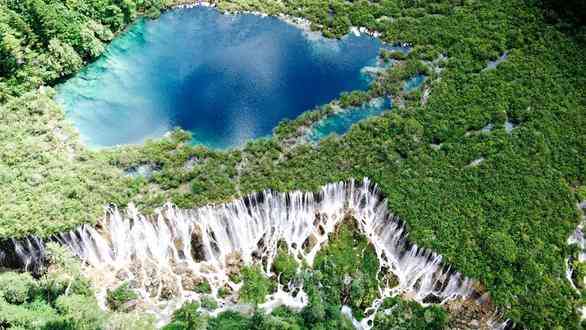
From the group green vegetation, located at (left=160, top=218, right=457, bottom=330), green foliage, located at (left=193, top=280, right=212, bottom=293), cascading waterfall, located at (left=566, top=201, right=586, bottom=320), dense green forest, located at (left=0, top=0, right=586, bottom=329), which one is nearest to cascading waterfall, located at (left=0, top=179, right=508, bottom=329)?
green foliage, located at (left=193, top=280, right=212, bottom=293)

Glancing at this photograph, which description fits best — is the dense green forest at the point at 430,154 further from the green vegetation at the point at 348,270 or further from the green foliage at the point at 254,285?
the green foliage at the point at 254,285

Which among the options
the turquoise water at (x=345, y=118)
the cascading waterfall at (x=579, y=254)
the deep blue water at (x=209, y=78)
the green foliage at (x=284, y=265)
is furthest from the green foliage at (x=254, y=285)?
the cascading waterfall at (x=579, y=254)

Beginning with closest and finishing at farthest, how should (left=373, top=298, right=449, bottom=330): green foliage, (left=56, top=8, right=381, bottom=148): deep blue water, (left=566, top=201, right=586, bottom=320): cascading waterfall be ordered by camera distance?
1. (left=373, top=298, right=449, bottom=330): green foliage
2. (left=566, top=201, right=586, bottom=320): cascading waterfall
3. (left=56, top=8, right=381, bottom=148): deep blue water

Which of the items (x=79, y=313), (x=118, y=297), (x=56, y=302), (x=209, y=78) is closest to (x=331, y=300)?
(x=118, y=297)

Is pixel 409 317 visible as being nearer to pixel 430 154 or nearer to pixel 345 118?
pixel 430 154

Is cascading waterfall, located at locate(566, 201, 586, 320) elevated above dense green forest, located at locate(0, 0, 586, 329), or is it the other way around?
dense green forest, located at locate(0, 0, 586, 329)

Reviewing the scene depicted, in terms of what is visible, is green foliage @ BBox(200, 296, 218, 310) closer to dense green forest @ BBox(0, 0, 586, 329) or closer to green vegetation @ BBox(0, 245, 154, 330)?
green vegetation @ BBox(0, 245, 154, 330)
